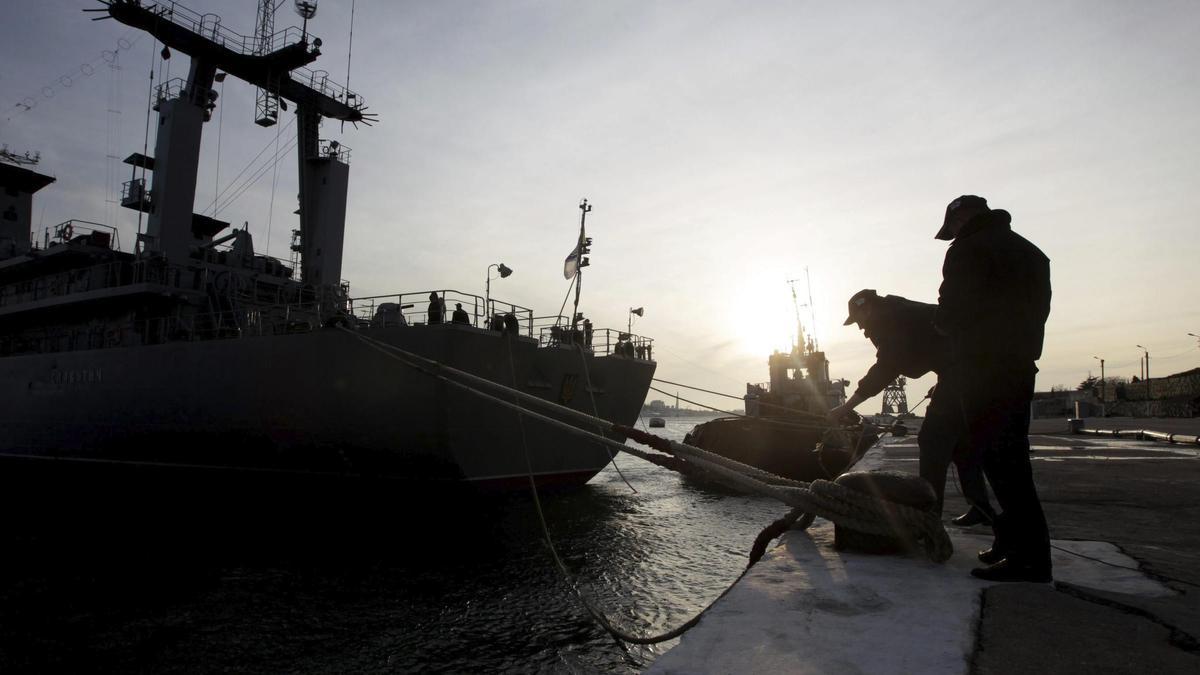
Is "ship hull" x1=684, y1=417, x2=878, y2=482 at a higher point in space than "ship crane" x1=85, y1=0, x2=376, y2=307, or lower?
lower

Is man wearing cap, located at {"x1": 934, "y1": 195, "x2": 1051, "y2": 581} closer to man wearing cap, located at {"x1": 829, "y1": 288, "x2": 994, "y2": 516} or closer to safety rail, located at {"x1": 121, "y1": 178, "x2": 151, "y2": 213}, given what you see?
man wearing cap, located at {"x1": 829, "y1": 288, "x2": 994, "y2": 516}

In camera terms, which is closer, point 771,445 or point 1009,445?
point 1009,445

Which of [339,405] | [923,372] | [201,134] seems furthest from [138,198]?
[923,372]

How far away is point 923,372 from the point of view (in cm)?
397

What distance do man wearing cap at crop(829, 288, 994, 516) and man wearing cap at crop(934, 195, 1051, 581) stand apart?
531 mm

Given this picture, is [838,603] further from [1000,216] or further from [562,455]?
[562,455]

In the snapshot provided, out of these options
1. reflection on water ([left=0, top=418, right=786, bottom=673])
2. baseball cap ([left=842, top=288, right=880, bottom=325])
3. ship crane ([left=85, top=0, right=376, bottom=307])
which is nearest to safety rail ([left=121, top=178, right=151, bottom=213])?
ship crane ([left=85, top=0, right=376, bottom=307])

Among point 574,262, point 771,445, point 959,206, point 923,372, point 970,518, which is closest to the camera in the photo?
point 959,206

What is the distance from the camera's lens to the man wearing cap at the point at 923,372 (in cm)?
363

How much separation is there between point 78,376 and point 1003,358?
2368 cm

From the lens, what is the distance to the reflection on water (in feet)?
18.4

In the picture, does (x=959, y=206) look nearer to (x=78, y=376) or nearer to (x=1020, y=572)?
(x=1020, y=572)

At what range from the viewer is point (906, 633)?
2123mm

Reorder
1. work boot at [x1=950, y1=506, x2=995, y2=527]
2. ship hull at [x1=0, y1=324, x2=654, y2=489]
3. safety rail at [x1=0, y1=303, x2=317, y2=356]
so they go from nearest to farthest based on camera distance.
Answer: work boot at [x1=950, y1=506, x2=995, y2=527] < ship hull at [x1=0, y1=324, x2=654, y2=489] < safety rail at [x1=0, y1=303, x2=317, y2=356]
